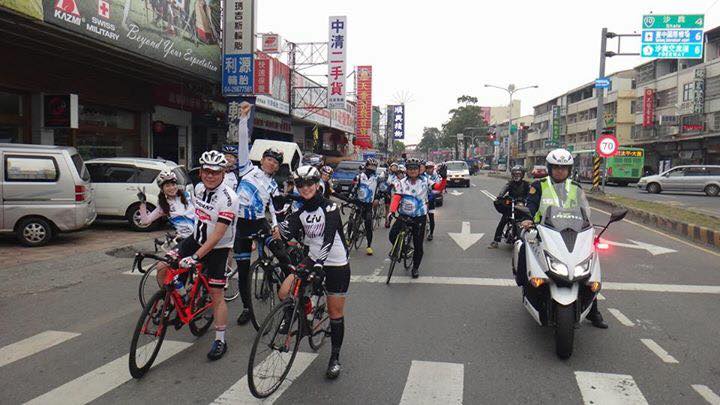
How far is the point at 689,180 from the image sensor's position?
2739cm

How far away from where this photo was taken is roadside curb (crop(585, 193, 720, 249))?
37.5 ft

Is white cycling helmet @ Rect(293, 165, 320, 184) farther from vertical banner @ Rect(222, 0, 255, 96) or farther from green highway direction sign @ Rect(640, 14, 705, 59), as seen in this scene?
green highway direction sign @ Rect(640, 14, 705, 59)

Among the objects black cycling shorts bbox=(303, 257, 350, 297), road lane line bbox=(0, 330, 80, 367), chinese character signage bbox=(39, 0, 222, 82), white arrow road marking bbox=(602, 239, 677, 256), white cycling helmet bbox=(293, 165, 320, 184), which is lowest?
road lane line bbox=(0, 330, 80, 367)

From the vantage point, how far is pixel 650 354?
4758mm

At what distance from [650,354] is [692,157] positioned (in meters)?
42.3

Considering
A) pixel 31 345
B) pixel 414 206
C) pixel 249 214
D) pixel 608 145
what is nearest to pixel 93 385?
pixel 31 345

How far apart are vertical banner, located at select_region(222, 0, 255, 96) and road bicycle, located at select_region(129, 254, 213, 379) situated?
1249 centimetres

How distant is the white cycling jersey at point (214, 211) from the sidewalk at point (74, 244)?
543 centimetres

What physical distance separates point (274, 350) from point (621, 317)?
4.11m

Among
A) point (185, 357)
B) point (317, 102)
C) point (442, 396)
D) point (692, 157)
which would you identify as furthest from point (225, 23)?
point (692, 157)

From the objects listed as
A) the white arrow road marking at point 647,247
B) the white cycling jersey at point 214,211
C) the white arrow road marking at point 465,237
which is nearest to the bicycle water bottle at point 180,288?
the white cycling jersey at point 214,211

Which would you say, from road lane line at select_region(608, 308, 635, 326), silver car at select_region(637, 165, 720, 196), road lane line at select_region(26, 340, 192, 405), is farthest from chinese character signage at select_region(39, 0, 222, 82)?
silver car at select_region(637, 165, 720, 196)

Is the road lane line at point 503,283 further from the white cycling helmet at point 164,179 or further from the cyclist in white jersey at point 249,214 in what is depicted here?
the white cycling helmet at point 164,179

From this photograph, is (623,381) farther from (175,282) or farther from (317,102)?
(317,102)
